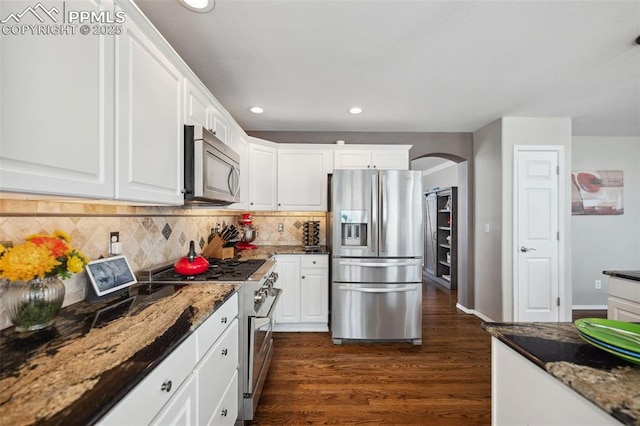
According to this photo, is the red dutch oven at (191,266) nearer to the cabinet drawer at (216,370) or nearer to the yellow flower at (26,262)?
the cabinet drawer at (216,370)

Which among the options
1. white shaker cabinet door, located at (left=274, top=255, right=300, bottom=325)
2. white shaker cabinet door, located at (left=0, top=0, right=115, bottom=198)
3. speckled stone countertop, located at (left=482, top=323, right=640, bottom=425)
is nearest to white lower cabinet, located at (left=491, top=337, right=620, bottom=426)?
speckled stone countertop, located at (left=482, top=323, right=640, bottom=425)

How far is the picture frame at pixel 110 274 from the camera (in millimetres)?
1296

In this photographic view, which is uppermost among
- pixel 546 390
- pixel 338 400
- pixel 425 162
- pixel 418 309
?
pixel 425 162

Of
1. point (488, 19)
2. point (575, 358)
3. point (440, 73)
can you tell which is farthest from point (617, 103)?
point (575, 358)

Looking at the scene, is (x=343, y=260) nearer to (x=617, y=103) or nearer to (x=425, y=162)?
(x=617, y=103)

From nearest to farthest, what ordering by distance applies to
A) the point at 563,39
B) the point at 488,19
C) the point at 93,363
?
the point at 93,363
the point at 488,19
the point at 563,39

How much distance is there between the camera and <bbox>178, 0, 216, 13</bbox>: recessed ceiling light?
1.47m

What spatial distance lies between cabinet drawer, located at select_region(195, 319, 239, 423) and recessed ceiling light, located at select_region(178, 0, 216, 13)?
1.83 m

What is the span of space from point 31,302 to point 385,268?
260 cm

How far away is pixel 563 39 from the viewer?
1804 millimetres

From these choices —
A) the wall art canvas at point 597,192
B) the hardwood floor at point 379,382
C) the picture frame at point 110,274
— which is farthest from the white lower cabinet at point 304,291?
the wall art canvas at point 597,192

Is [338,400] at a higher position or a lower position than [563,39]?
lower

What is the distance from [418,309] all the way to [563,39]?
2.55 meters

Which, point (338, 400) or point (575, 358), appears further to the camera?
point (338, 400)
